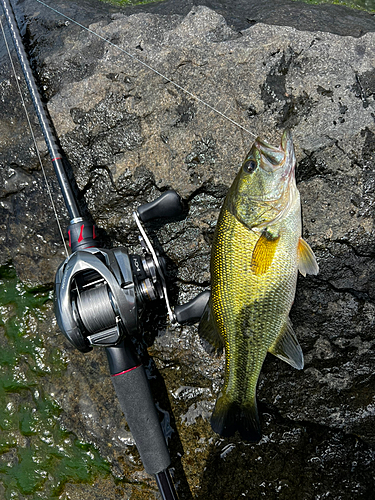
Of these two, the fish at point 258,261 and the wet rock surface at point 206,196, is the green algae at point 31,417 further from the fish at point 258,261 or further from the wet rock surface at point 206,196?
the fish at point 258,261

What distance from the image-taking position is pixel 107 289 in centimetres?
284

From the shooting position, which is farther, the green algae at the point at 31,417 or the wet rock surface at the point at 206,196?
the green algae at the point at 31,417

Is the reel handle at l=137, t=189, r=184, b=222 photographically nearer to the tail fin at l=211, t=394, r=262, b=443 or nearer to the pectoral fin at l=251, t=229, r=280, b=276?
the pectoral fin at l=251, t=229, r=280, b=276

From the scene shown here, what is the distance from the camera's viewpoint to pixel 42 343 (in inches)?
151

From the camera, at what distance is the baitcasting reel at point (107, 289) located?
279 cm

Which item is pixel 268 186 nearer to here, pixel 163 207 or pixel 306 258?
pixel 306 258

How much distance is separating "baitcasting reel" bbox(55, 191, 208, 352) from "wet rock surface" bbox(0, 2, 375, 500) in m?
0.46

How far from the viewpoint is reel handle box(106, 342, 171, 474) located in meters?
3.02

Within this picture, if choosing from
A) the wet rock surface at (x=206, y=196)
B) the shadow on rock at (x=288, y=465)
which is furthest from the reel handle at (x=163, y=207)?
the shadow on rock at (x=288, y=465)

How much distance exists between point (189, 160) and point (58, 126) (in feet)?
3.98

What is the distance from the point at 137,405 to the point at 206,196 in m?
1.77

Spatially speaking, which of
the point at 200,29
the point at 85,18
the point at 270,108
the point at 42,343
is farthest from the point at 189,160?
the point at 42,343

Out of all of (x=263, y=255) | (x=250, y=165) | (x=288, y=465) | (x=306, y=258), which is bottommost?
(x=288, y=465)

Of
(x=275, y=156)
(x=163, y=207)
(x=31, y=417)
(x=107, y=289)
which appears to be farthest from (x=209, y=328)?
(x=31, y=417)
